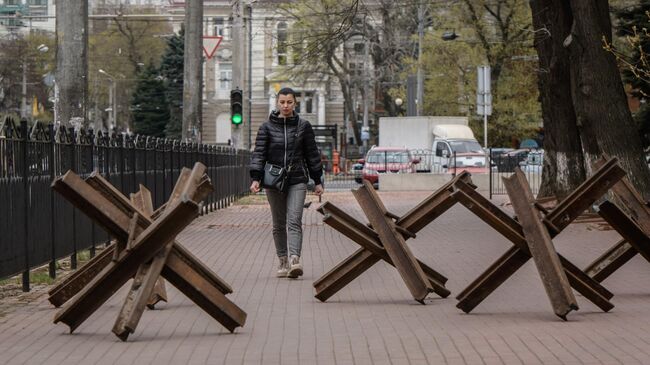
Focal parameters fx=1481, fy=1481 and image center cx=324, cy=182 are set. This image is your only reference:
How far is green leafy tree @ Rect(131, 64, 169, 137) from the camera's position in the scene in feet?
328

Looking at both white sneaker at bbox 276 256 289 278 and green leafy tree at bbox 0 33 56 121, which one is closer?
white sneaker at bbox 276 256 289 278

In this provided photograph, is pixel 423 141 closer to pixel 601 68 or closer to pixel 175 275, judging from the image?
pixel 601 68

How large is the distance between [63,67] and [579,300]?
1052 cm

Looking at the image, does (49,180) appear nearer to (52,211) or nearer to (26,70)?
(52,211)

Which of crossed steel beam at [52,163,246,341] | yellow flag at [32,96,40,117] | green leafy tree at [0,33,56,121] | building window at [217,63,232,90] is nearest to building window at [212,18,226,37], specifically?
building window at [217,63,232,90]

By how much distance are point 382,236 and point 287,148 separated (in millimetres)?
2776

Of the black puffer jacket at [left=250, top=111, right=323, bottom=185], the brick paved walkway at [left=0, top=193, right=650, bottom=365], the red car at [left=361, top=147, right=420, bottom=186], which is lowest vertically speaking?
the red car at [left=361, top=147, right=420, bottom=186]

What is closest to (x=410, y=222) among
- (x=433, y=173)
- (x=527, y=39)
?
(x=433, y=173)

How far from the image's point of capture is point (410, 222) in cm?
1210

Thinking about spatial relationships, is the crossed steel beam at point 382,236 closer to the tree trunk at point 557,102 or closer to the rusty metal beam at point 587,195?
the rusty metal beam at point 587,195

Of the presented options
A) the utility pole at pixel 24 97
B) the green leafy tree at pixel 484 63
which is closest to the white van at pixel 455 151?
the green leafy tree at pixel 484 63

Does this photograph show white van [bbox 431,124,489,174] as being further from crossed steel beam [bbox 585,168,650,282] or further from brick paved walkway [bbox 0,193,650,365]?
crossed steel beam [bbox 585,168,650,282]

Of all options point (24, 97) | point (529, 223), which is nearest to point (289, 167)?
point (529, 223)

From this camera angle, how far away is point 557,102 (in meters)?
26.6
